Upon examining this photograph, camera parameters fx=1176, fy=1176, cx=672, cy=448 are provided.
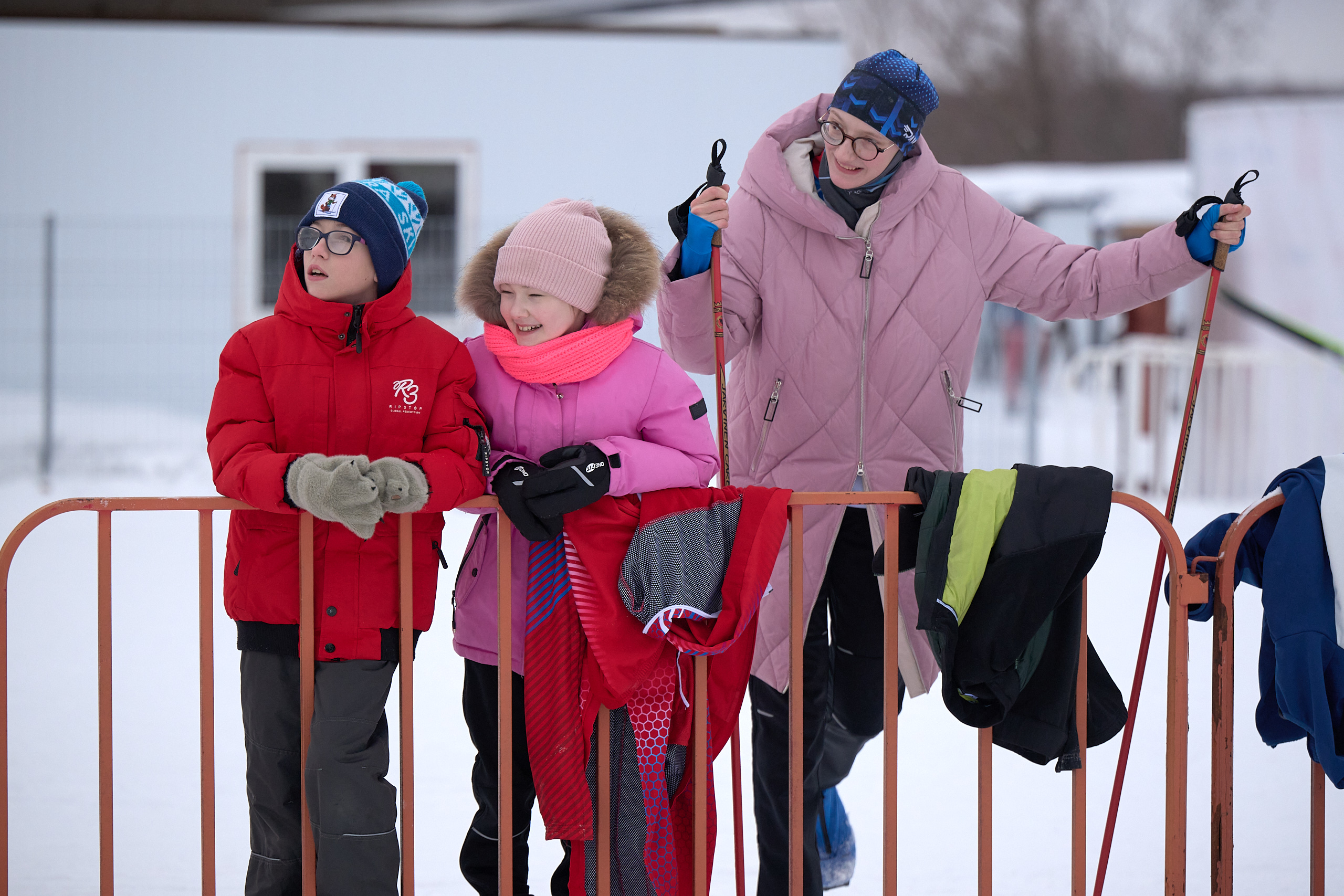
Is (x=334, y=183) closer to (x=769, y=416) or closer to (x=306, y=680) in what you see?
(x=769, y=416)

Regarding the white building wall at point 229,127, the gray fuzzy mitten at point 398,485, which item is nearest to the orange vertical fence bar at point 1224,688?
the gray fuzzy mitten at point 398,485

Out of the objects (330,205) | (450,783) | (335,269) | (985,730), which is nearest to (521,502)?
(335,269)

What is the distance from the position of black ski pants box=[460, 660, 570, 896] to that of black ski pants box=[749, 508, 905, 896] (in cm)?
51

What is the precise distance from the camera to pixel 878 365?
8.89 ft

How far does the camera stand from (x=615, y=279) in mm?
2441

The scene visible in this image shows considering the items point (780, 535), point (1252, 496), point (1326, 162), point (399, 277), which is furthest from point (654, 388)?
point (1326, 162)

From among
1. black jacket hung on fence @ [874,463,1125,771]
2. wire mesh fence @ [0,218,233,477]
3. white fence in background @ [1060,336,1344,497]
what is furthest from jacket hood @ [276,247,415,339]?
wire mesh fence @ [0,218,233,477]

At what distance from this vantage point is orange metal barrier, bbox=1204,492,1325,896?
2.41 m

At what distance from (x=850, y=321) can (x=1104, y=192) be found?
15.5 m

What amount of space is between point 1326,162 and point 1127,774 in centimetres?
706

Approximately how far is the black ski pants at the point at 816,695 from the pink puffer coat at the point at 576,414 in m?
0.47

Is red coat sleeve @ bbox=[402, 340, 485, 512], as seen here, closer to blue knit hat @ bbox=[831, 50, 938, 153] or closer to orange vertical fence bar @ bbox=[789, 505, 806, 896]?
orange vertical fence bar @ bbox=[789, 505, 806, 896]

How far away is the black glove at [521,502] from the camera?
2256mm

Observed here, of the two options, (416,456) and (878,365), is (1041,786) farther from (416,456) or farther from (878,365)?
(416,456)
